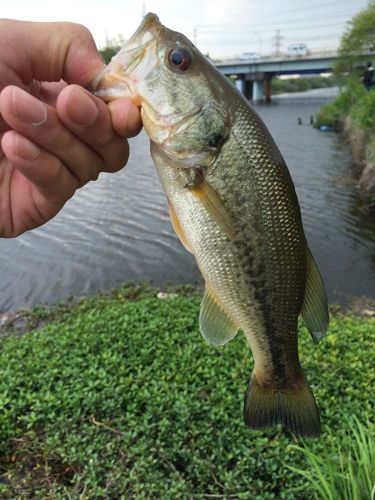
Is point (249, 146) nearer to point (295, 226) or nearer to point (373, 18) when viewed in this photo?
point (295, 226)

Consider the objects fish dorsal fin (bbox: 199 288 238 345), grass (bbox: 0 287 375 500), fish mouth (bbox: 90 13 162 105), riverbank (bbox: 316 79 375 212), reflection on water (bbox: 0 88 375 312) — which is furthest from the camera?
Result: riverbank (bbox: 316 79 375 212)

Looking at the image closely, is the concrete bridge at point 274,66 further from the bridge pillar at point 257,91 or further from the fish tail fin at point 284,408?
the fish tail fin at point 284,408

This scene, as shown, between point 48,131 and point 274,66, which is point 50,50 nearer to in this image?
point 48,131

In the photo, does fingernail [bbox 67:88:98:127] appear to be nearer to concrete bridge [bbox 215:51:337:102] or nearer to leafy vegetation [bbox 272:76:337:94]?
concrete bridge [bbox 215:51:337:102]

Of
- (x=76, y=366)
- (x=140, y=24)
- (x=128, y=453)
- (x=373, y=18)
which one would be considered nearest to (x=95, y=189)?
(x=76, y=366)

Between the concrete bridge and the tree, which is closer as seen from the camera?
the tree

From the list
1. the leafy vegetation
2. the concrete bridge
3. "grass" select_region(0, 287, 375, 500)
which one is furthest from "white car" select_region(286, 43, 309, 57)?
"grass" select_region(0, 287, 375, 500)

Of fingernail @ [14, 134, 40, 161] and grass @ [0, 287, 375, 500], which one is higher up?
fingernail @ [14, 134, 40, 161]
